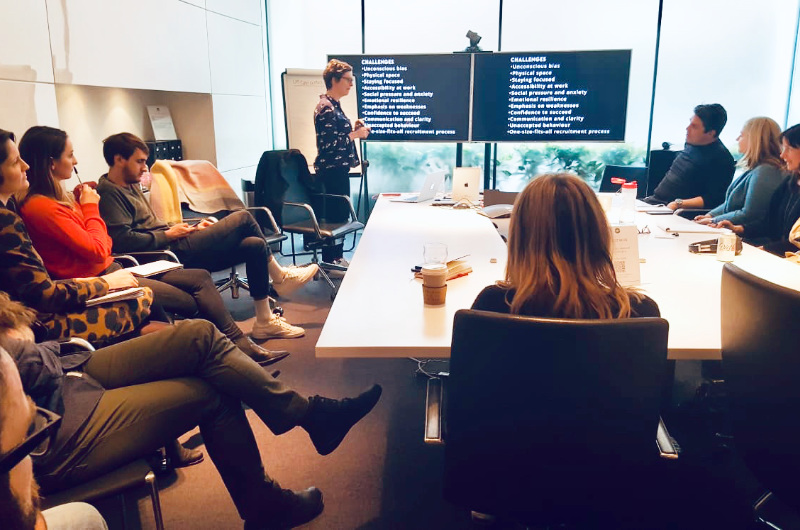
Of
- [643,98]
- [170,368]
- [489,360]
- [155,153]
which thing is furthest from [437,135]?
[489,360]

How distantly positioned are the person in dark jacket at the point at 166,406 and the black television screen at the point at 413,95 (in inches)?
162

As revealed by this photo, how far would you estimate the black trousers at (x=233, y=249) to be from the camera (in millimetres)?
3465

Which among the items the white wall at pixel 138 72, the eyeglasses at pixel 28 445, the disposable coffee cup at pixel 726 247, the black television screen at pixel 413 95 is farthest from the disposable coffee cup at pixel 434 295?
the black television screen at pixel 413 95

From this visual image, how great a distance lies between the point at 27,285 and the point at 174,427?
2.87 ft

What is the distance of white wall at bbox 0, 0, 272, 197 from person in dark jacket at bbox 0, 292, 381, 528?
176 cm

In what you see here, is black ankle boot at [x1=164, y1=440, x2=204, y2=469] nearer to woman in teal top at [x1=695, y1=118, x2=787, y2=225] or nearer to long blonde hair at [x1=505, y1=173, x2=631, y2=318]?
long blonde hair at [x1=505, y1=173, x2=631, y2=318]

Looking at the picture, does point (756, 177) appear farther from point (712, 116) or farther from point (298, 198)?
point (298, 198)

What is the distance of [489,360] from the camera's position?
1151 mm

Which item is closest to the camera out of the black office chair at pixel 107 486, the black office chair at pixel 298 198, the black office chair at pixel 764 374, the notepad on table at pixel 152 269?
the black office chair at pixel 764 374

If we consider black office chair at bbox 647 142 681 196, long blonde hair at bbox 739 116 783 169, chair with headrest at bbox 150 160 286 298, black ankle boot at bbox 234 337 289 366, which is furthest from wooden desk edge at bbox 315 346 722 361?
black office chair at bbox 647 142 681 196

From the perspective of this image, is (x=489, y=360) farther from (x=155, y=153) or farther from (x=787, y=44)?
(x=787, y=44)

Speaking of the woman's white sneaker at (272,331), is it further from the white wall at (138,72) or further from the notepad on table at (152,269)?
the white wall at (138,72)

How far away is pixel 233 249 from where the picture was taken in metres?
3.58

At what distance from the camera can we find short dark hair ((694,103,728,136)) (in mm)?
4109
